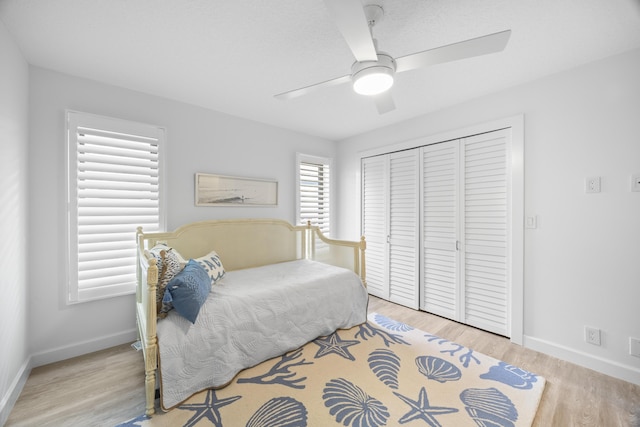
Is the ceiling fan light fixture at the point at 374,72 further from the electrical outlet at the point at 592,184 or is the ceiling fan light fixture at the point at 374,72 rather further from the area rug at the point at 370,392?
the area rug at the point at 370,392

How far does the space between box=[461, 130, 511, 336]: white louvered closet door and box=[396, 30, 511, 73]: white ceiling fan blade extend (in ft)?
5.06

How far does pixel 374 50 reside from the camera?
1.36 m

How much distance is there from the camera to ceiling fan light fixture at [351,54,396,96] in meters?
1.46

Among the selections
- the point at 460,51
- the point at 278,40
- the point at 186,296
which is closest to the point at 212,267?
the point at 186,296

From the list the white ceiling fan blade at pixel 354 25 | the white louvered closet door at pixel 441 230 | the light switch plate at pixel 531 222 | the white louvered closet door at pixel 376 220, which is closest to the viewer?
the white ceiling fan blade at pixel 354 25

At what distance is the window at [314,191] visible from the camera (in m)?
3.78

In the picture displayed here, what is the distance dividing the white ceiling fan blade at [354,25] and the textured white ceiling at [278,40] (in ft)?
1.05

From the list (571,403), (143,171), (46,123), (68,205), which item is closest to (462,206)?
(571,403)

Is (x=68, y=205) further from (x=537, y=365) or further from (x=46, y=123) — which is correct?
(x=537, y=365)

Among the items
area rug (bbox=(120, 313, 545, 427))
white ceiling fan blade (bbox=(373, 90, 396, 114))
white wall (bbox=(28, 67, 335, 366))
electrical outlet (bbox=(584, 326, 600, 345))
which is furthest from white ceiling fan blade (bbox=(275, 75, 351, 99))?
electrical outlet (bbox=(584, 326, 600, 345))

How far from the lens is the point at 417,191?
10.6 ft

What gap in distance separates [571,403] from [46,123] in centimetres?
428

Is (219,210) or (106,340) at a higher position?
(219,210)

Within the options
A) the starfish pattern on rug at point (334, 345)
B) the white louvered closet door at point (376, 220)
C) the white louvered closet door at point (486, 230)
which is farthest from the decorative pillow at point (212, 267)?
the white louvered closet door at point (486, 230)
